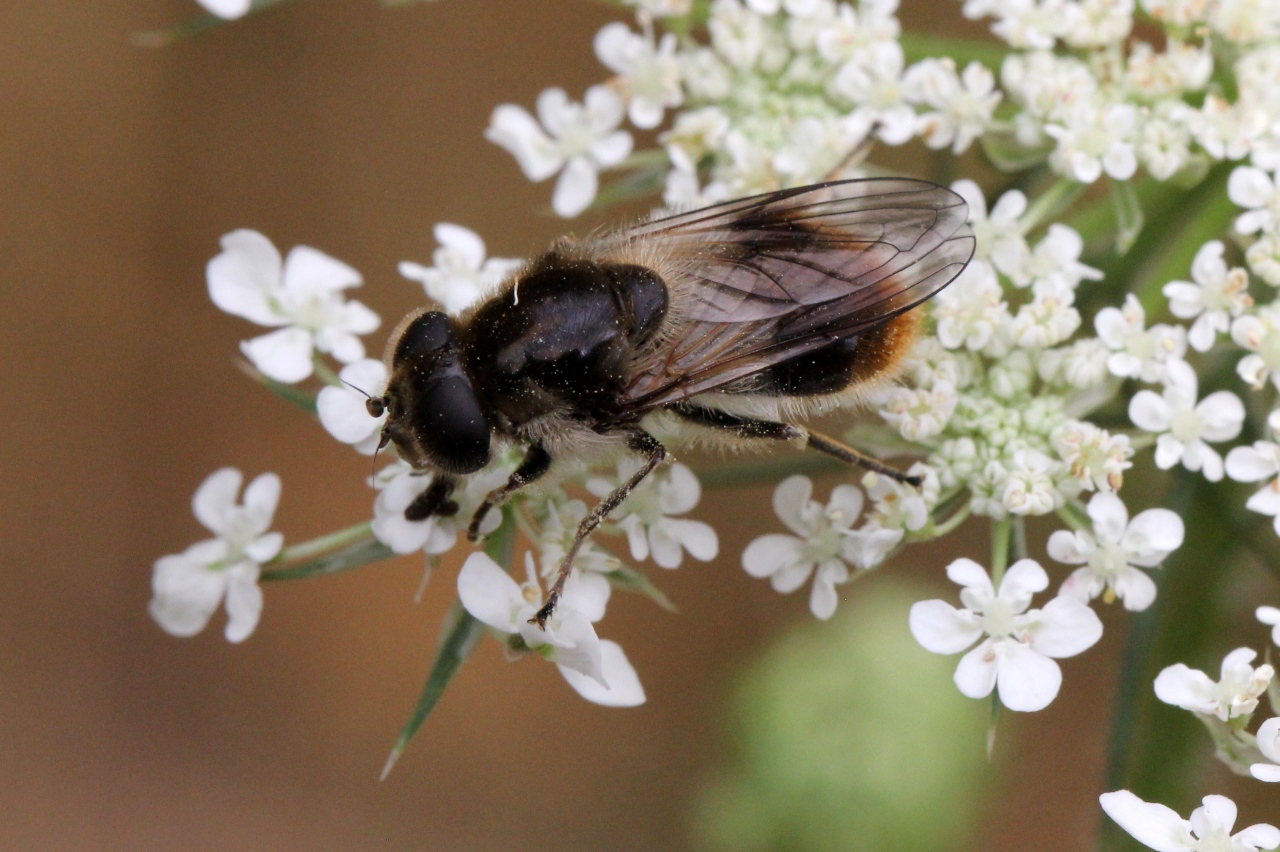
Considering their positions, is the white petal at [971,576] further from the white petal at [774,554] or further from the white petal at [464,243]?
the white petal at [464,243]

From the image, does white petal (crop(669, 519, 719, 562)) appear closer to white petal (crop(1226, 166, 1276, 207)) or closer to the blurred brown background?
white petal (crop(1226, 166, 1276, 207))

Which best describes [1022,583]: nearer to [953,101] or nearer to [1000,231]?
[1000,231]

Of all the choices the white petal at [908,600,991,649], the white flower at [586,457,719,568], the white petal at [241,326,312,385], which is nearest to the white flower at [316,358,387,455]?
the white petal at [241,326,312,385]

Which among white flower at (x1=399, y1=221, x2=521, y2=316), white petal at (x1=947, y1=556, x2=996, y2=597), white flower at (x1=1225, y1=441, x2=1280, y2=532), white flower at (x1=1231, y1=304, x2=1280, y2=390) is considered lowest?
white flower at (x1=1225, y1=441, x2=1280, y2=532)

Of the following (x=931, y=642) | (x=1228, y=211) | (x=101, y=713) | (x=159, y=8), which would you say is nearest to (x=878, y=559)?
(x=931, y=642)

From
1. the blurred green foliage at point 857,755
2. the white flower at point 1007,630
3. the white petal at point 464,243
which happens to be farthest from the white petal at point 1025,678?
the blurred green foliage at point 857,755

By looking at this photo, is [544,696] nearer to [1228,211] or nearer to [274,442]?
[274,442]
